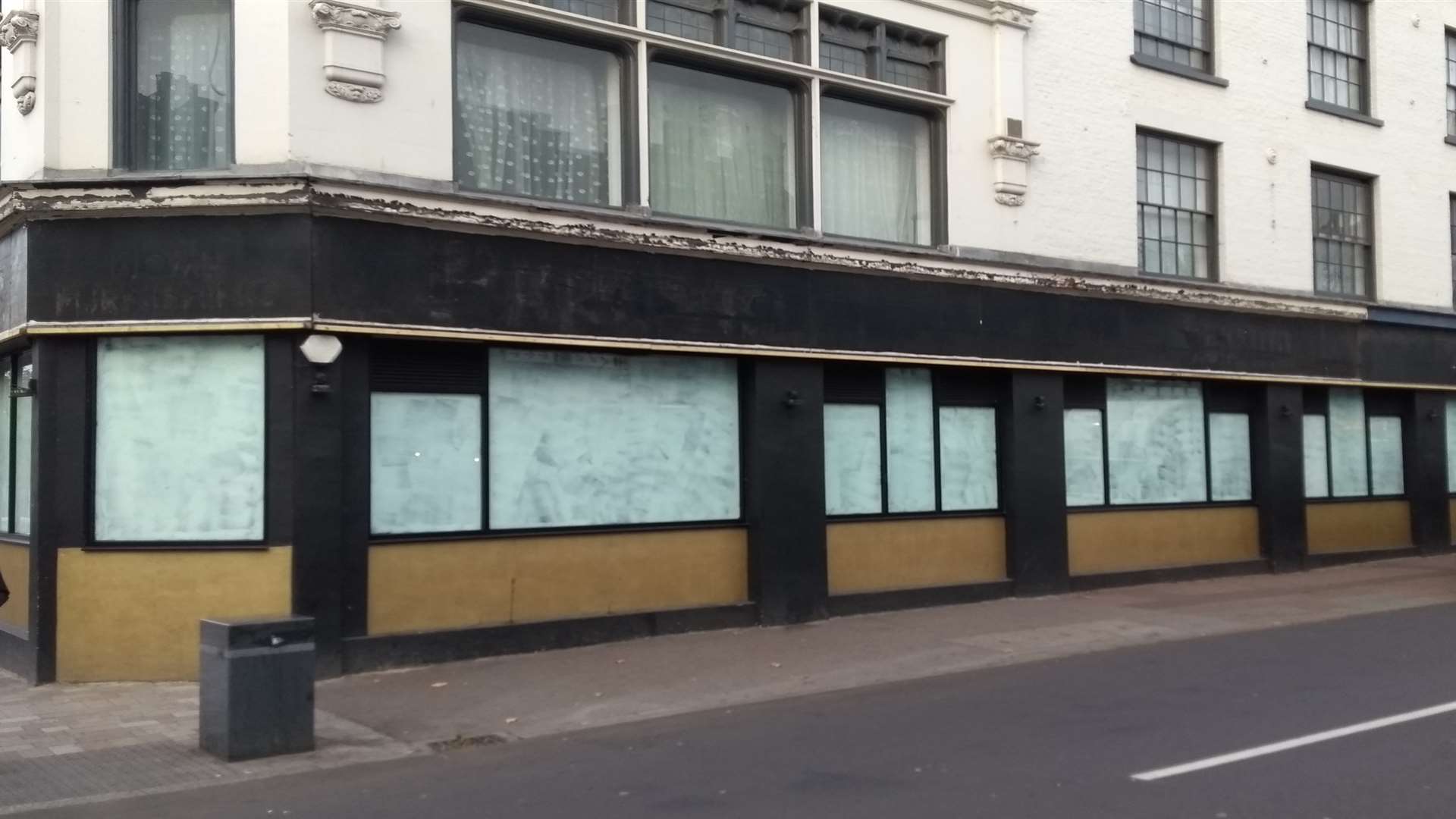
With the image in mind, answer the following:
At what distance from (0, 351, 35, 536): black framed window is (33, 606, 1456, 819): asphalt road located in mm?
6272

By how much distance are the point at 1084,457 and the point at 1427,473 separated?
8.53 m

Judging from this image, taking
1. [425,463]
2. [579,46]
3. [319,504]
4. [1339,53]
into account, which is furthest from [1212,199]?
[319,504]

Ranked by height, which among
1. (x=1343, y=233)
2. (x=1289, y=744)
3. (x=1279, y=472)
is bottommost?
(x=1289, y=744)

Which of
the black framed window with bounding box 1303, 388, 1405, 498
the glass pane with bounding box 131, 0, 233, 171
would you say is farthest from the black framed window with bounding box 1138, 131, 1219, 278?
the glass pane with bounding box 131, 0, 233, 171

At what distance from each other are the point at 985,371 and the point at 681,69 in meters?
5.45

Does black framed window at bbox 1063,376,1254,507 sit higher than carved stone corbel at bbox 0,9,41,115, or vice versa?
carved stone corbel at bbox 0,9,41,115

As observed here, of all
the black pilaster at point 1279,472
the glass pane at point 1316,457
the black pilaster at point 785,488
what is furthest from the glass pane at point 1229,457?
the black pilaster at point 785,488

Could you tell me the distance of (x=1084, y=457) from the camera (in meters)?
18.7

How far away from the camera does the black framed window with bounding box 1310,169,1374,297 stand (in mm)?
22125

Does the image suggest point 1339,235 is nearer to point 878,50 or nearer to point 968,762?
point 878,50

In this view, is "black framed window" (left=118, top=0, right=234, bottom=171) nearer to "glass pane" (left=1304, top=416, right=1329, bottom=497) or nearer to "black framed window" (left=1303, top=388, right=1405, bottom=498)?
"black framed window" (left=1303, top=388, right=1405, bottom=498)

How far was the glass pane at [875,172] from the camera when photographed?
54.2 ft

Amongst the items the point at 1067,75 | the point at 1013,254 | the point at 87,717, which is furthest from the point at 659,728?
the point at 1067,75

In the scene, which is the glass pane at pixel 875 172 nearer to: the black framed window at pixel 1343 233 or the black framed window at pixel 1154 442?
the black framed window at pixel 1154 442
